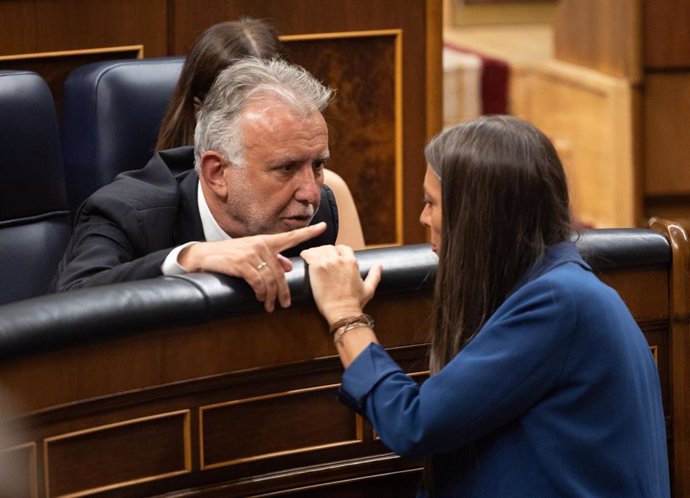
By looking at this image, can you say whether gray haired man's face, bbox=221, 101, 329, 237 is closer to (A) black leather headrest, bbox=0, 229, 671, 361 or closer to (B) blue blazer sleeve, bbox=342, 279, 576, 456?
(A) black leather headrest, bbox=0, 229, 671, 361

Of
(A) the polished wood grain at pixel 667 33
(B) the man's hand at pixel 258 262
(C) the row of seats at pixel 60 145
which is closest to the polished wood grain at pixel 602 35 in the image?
(A) the polished wood grain at pixel 667 33

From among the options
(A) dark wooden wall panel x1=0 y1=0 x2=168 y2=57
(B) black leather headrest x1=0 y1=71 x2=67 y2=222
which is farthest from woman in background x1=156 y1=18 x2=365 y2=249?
(A) dark wooden wall panel x1=0 y1=0 x2=168 y2=57

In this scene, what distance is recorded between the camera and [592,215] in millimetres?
4113

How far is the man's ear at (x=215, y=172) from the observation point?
5.86 feet

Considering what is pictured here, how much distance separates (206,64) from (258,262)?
28.5 inches

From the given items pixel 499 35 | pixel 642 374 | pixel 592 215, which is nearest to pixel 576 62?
pixel 592 215

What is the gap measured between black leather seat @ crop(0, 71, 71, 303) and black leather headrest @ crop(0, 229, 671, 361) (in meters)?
0.64

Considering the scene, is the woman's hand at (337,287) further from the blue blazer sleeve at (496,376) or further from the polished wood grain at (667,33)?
the polished wood grain at (667,33)

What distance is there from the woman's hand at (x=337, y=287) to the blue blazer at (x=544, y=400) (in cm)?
10

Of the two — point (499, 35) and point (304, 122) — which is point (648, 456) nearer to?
point (304, 122)

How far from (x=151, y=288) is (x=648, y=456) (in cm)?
56

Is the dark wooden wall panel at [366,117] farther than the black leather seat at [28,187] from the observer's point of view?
Yes

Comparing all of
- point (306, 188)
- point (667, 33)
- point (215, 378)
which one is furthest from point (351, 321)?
point (667, 33)

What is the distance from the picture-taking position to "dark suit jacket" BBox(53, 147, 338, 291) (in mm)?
1754
